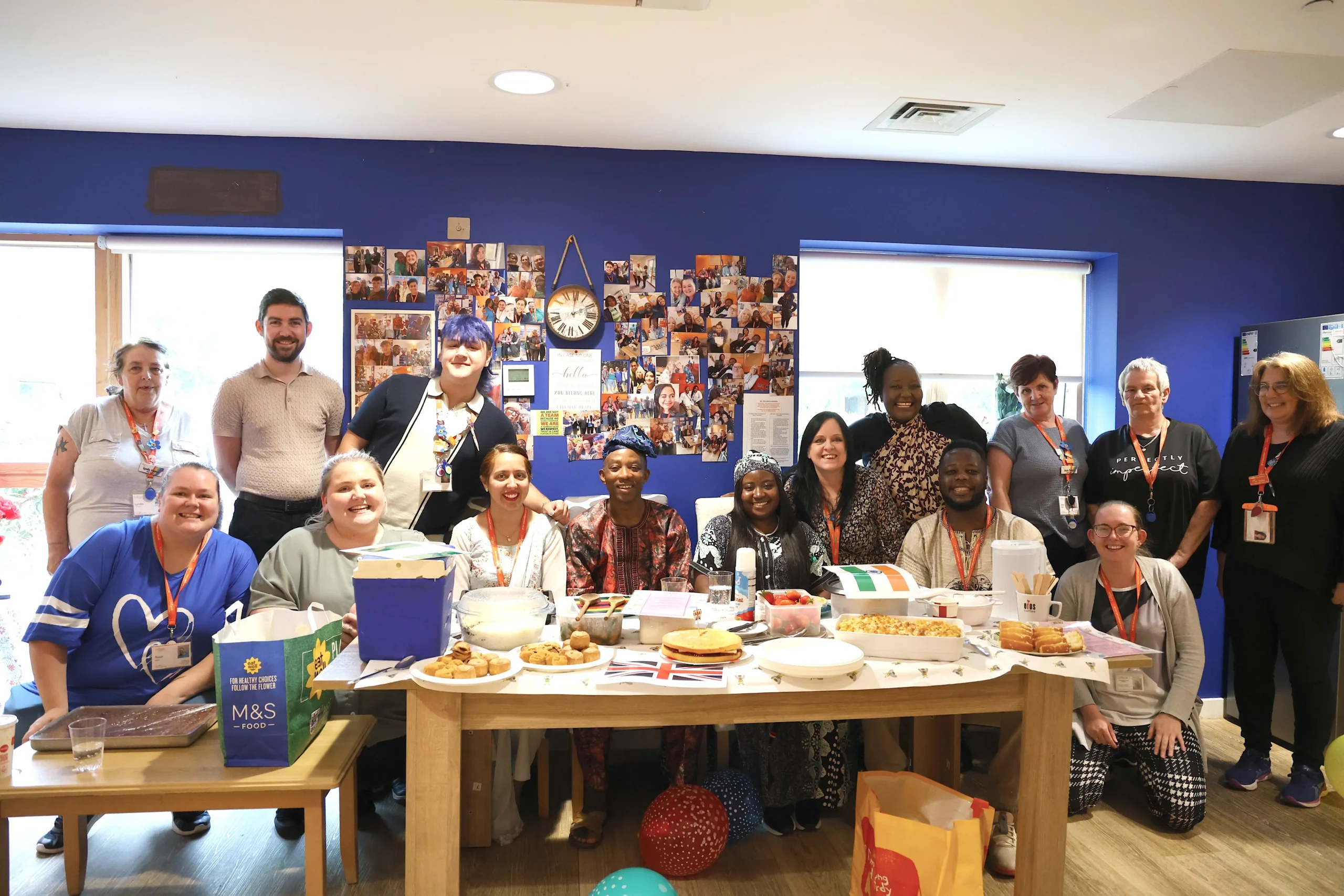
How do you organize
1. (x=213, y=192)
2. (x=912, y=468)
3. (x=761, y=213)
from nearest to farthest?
(x=912, y=468) < (x=213, y=192) < (x=761, y=213)

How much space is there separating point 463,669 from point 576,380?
7.10 feet

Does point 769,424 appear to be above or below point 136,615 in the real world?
above

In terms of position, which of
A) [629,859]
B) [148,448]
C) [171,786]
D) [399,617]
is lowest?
[629,859]

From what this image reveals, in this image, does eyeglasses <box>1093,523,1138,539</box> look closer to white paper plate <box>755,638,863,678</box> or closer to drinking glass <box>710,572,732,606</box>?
white paper plate <box>755,638,863,678</box>

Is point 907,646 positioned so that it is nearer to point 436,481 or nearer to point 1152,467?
point 436,481

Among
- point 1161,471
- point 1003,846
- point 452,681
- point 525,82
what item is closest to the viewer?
point 452,681

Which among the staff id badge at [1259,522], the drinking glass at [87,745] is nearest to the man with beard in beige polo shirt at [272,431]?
the drinking glass at [87,745]

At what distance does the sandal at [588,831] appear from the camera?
2.69 meters

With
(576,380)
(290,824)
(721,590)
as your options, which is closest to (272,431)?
(576,380)

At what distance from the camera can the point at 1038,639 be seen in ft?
7.08

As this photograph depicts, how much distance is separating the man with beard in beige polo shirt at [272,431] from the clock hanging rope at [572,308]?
1059mm

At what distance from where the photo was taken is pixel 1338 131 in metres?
3.57

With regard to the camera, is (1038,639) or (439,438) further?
(439,438)

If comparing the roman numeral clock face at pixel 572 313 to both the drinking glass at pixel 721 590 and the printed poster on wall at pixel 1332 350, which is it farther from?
the printed poster on wall at pixel 1332 350
